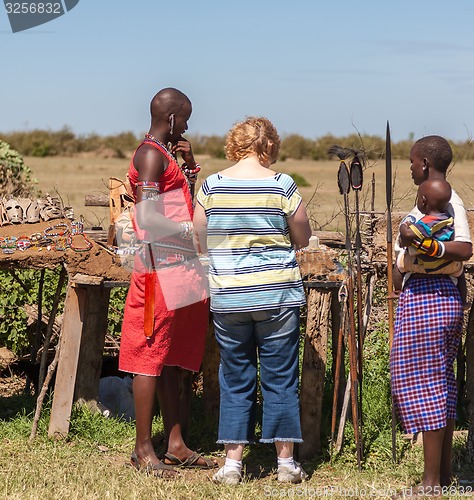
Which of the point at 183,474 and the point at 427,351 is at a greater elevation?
the point at 427,351

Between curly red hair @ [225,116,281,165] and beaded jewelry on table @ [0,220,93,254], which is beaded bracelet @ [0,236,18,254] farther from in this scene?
curly red hair @ [225,116,281,165]

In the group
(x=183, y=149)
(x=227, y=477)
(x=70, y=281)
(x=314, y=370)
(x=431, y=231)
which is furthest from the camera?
(x=70, y=281)

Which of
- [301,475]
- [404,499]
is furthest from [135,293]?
[404,499]

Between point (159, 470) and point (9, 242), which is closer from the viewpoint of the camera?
point (159, 470)

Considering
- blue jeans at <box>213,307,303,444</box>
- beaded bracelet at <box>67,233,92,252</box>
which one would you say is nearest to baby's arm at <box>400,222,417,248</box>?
blue jeans at <box>213,307,303,444</box>

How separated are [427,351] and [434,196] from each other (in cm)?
80

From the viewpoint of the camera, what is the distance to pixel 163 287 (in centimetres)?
523

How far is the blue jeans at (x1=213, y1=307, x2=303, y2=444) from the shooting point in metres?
5.00

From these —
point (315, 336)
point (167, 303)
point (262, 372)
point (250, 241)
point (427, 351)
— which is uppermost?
point (250, 241)

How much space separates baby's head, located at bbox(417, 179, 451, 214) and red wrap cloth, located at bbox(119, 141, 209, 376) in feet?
4.55

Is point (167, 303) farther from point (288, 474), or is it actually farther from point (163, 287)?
point (288, 474)

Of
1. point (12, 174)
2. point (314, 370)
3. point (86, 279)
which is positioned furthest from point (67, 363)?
point (12, 174)

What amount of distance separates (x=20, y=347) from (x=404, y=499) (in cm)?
408

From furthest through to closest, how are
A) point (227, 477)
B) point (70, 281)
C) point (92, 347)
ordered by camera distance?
point (92, 347) → point (70, 281) → point (227, 477)
